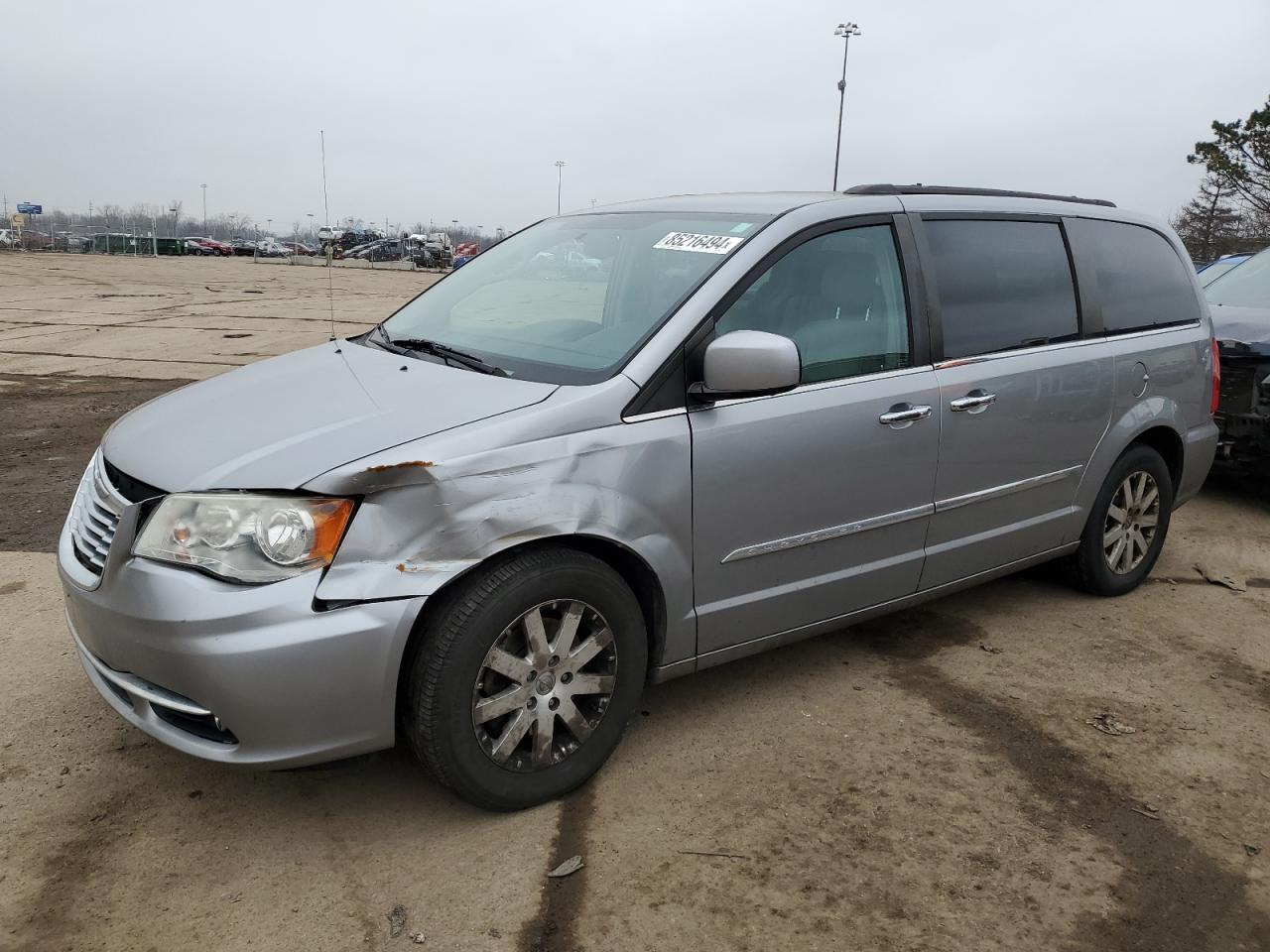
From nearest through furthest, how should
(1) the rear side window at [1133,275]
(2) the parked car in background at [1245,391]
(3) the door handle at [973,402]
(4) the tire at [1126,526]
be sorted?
1. (3) the door handle at [973,402]
2. (1) the rear side window at [1133,275]
3. (4) the tire at [1126,526]
4. (2) the parked car in background at [1245,391]

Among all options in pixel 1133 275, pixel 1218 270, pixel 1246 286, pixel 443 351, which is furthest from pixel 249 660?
pixel 1218 270

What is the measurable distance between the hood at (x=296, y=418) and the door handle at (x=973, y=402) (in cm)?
155

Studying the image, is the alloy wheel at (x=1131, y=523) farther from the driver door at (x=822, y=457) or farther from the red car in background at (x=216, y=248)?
the red car in background at (x=216, y=248)

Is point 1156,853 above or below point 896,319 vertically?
below

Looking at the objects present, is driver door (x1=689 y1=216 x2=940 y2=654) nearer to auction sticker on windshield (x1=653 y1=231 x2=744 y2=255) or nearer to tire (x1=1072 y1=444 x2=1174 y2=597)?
auction sticker on windshield (x1=653 y1=231 x2=744 y2=255)

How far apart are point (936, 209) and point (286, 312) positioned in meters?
16.4

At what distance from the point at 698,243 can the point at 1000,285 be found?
1329mm

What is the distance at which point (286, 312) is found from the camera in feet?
60.0

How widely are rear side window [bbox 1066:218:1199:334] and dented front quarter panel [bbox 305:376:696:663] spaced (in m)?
2.35

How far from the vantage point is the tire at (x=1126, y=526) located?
448cm

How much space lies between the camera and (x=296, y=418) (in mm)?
2867

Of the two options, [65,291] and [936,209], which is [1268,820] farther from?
[65,291]

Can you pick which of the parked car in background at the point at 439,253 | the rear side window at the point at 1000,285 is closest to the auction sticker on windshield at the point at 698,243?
the rear side window at the point at 1000,285

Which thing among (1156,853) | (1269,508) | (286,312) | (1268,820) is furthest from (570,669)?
(286,312)
